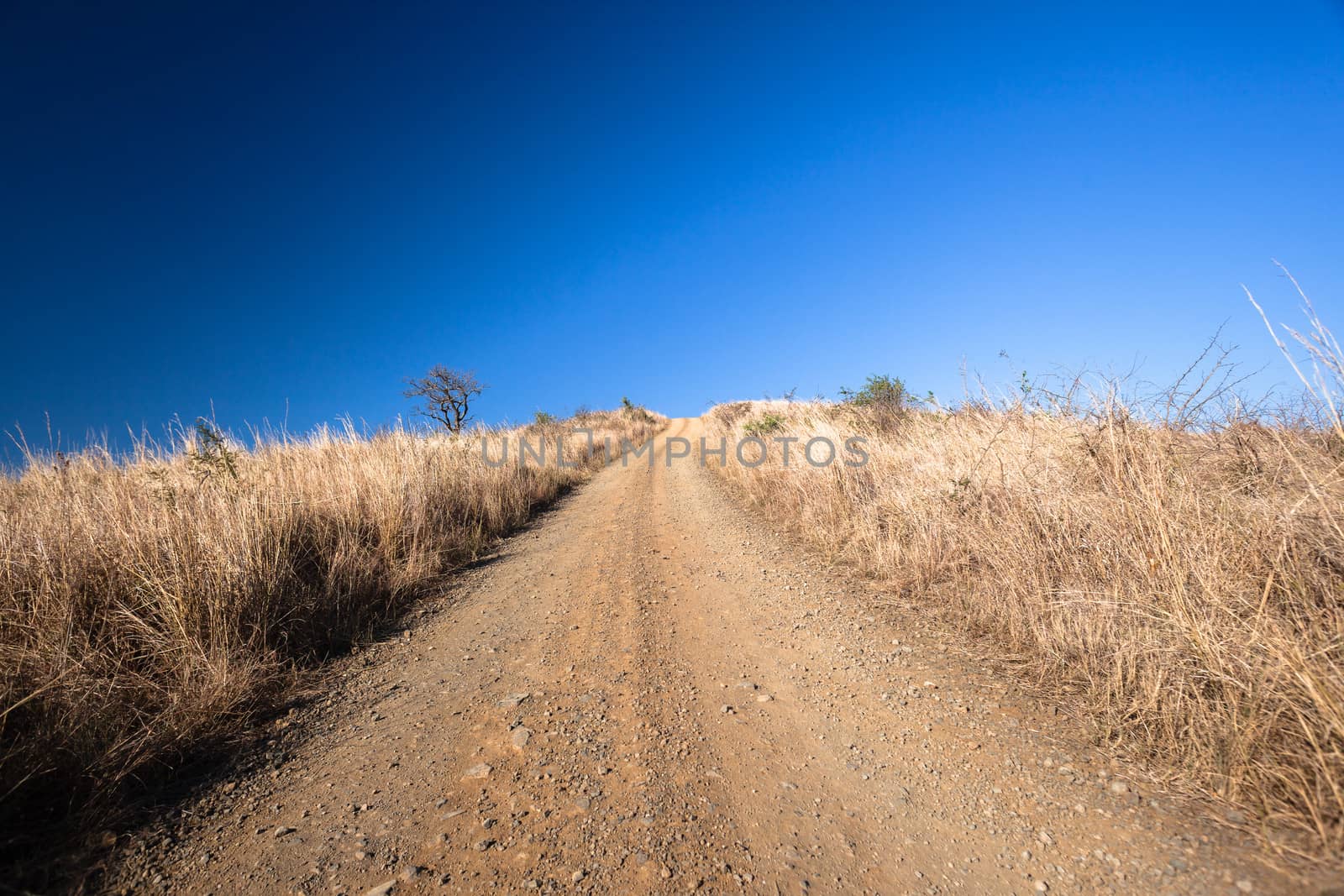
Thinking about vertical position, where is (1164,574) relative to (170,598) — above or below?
below

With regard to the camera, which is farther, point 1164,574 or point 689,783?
point 1164,574

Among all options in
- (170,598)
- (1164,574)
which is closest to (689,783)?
(1164,574)

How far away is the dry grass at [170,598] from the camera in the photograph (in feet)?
7.82

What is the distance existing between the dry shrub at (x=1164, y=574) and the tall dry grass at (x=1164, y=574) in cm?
1


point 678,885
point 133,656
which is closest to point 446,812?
point 678,885

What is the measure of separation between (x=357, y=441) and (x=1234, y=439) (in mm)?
10448

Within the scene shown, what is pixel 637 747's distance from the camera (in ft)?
8.59

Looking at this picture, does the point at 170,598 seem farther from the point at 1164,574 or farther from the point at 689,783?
the point at 1164,574

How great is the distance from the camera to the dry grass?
2383 mm

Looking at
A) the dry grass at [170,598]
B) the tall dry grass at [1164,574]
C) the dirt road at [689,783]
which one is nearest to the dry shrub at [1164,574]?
the tall dry grass at [1164,574]

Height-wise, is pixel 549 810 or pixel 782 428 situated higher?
pixel 782 428

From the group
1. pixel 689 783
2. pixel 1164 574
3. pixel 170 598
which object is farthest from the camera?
pixel 170 598

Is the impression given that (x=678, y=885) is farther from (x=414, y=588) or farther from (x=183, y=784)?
(x=414, y=588)

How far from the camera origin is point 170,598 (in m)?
3.39
